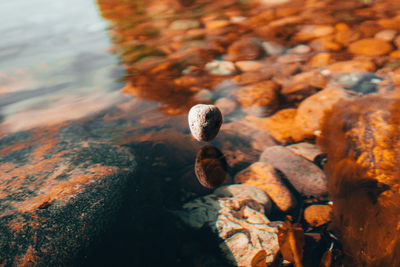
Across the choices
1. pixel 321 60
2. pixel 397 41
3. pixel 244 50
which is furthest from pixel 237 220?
pixel 397 41

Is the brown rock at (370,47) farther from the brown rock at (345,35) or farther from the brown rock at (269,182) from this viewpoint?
the brown rock at (269,182)

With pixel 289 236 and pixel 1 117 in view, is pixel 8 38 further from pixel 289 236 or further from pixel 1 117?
pixel 289 236

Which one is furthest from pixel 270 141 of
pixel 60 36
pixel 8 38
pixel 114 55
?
pixel 8 38

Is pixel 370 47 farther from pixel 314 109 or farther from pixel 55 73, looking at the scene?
pixel 55 73

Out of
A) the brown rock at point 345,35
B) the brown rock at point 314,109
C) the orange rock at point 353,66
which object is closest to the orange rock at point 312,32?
the brown rock at point 345,35

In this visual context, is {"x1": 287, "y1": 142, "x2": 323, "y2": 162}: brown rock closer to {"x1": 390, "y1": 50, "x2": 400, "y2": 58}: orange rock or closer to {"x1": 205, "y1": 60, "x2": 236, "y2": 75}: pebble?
{"x1": 205, "y1": 60, "x2": 236, "y2": 75}: pebble

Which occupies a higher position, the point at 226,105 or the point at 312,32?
the point at 312,32
